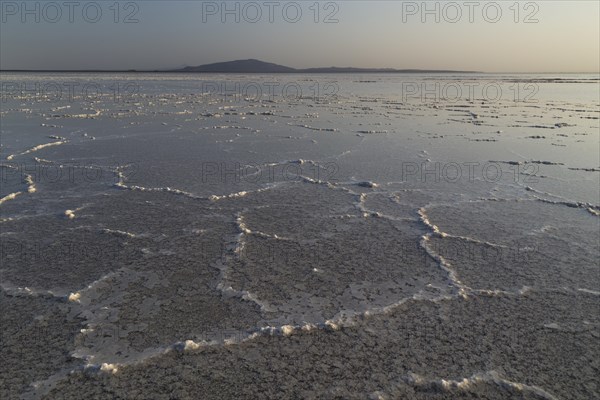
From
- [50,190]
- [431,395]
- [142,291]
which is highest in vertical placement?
[50,190]

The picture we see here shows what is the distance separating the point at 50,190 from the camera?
4457mm

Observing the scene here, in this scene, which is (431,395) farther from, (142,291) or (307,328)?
(142,291)

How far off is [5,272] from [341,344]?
2.12 meters

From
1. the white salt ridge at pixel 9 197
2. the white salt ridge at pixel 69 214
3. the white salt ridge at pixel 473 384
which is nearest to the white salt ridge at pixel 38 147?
the white salt ridge at pixel 9 197

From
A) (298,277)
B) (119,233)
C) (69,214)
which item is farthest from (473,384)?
(69,214)


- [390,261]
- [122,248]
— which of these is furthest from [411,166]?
[122,248]

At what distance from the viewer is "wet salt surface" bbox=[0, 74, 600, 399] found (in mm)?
1867

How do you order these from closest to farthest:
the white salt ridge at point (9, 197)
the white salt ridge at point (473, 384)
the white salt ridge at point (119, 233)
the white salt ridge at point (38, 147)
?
the white salt ridge at point (473, 384) → the white salt ridge at point (119, 233) → the white salt ridge at point (9, 197) → the white salt ridge at point (38, 147)

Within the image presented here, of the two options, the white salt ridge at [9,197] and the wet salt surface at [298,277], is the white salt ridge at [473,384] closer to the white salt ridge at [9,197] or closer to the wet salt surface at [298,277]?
the wet salt surface at [298,277]

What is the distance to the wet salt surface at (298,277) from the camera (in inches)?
73.5

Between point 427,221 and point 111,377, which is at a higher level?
point 427,221

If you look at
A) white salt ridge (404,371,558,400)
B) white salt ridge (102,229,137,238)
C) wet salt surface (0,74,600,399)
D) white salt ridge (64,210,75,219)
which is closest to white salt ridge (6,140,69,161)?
wet salt surface (0,74,600,399)

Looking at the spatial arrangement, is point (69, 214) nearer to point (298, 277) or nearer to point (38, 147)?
point (298, 277)

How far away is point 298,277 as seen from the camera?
8.98ft
